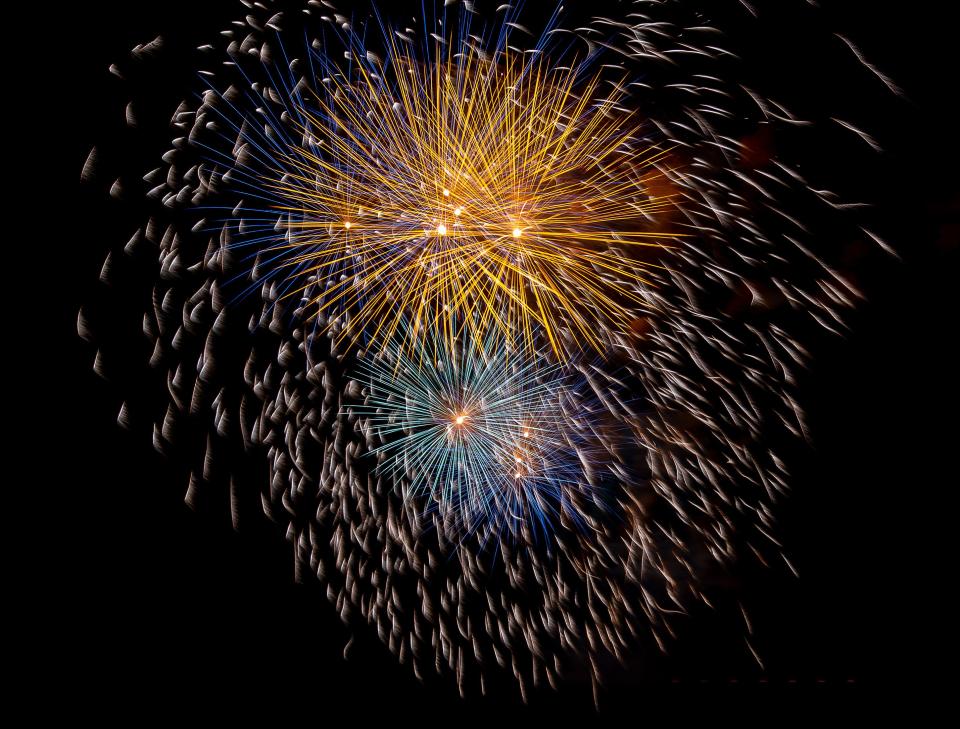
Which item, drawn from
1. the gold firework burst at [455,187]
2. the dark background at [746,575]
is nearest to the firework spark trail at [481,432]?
the gold firework burst at [455,187]

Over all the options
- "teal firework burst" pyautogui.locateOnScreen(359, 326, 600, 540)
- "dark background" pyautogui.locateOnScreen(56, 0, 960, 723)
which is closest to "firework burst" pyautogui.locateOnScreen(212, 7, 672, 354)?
"teal firework burst" pyautogui.locateOnScreen(359, 326, 600, 540)

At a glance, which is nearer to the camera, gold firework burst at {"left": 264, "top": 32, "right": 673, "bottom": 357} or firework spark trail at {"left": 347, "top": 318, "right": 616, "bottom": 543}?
gold firework burst at {"left": 264, "top": 32, "right": 673, "bottom": 357}

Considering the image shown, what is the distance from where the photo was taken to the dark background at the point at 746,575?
2.33m

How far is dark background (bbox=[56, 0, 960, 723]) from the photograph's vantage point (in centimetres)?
233

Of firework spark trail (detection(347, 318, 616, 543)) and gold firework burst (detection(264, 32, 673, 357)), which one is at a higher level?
gold firework burst (detection(264, 32, 673, 357))

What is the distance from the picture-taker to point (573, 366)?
297cm

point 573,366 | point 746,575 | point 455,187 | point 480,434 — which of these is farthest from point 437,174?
point 746,575

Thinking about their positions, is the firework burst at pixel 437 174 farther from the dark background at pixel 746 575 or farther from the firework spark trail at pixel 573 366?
the dark background at pixel 746 575

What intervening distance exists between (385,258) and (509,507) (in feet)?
5.12

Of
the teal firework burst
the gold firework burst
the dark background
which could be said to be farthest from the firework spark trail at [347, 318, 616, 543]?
the dark background

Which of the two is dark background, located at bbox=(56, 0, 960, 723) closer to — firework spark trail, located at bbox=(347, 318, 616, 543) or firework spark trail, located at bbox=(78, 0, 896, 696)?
firework spark trail, located at bbox=(78, 0, 896, 696)

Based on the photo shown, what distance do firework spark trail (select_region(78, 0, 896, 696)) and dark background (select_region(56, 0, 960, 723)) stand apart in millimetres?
162

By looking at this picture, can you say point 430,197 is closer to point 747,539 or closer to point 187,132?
point 187,132

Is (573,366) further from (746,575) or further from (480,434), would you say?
(746,575)
